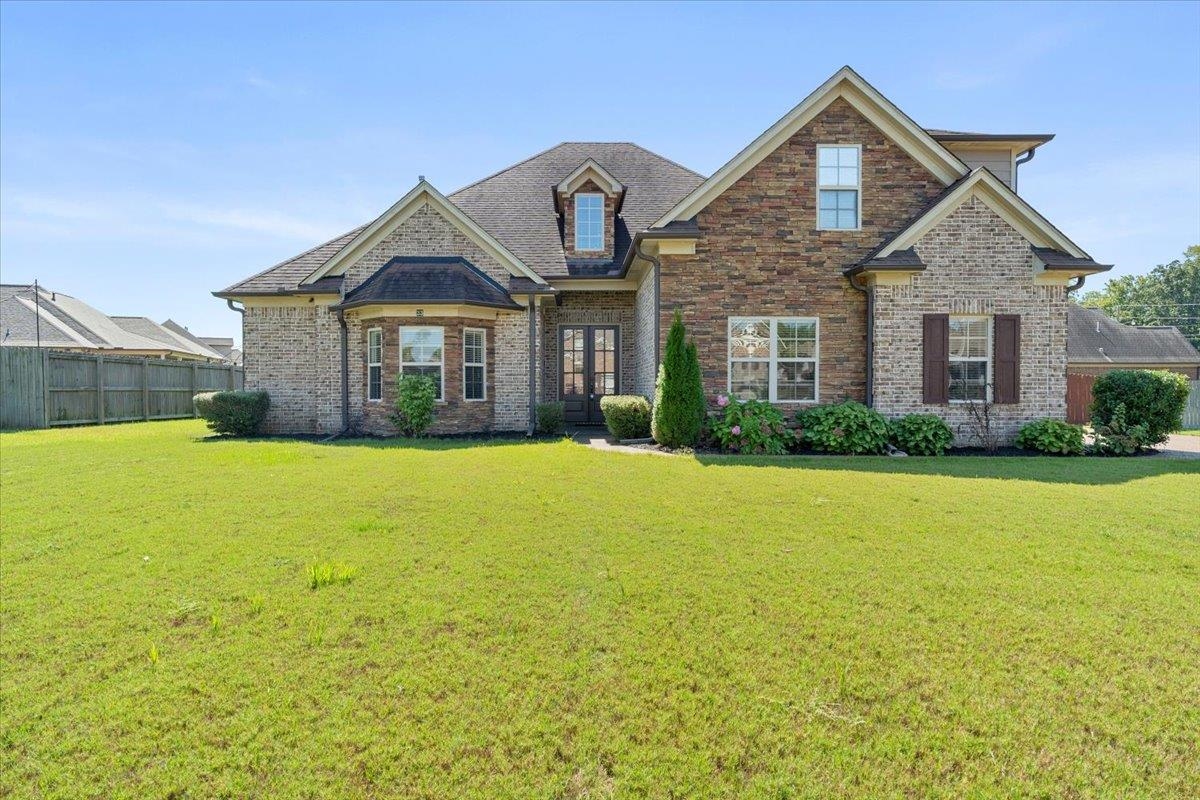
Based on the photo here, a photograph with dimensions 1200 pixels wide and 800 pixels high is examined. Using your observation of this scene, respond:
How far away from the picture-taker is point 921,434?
38.7 feet

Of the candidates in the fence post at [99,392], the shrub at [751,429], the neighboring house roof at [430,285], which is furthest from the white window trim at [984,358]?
the fence post at [99,392]

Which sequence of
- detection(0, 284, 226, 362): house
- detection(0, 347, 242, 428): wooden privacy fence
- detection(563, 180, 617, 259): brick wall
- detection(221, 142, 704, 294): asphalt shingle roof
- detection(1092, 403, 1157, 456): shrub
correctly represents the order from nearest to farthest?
detection(1092, 403, 1157, 456): shrub < detection(221, 142, 704, 294): asphalt shingle roof < detection(563, 180, 617, 259): brick wall < detection(0, 347, 242, 428): wooden privacy fence < detection(0, 284, 226, 362): house

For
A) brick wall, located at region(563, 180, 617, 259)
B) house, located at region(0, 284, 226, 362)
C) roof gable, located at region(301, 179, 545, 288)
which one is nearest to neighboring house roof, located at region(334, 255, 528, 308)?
roof gable, located at region(301, 179, 545, 288)

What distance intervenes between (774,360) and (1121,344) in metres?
29.9

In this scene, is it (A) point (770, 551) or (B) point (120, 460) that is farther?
(B) point (120, 460)

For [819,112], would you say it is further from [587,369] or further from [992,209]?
[587,369]

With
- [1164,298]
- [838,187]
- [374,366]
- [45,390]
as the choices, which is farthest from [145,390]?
[1164,298]

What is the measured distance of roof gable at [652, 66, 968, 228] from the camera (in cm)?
1217

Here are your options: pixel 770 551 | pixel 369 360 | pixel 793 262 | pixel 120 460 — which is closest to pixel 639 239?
pixel 793 262

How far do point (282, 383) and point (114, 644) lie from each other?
13560 millimetres

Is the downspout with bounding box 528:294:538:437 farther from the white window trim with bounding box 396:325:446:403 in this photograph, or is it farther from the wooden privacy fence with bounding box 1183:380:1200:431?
the wooden privacy fence with bounding box 1183:380:1200:431

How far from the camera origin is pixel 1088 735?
2867mm

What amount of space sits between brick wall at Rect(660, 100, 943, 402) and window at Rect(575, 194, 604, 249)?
15.4 feet

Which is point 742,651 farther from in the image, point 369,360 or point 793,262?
point 369,360
